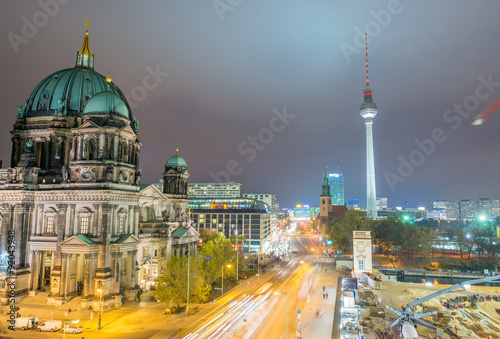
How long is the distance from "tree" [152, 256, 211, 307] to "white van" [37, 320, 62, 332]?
13903mm

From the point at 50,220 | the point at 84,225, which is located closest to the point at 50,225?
the point at 50,220

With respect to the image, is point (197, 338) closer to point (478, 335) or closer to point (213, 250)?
point (213, 250)

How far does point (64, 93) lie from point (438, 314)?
80748 millimetres

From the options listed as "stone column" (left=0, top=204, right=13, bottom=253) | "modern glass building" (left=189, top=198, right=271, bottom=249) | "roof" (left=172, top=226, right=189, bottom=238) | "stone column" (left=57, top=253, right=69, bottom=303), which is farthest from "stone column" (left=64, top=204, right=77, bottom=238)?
"modern glass building" (left=189, top=198, right=271, bottom=249)

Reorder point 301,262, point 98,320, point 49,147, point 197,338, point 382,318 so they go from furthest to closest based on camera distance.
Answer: point 301,262, point 49,147, point 382,318, point 98,320, point 197,338

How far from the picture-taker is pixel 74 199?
2237 inches

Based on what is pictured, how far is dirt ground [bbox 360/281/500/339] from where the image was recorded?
48625 millimetres

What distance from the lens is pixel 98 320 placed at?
48.0m

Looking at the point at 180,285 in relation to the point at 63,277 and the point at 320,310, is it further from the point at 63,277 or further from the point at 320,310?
the point at 320,310

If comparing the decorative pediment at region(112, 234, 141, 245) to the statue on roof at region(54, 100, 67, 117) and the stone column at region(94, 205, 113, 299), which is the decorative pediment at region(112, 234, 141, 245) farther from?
the statue on roof at region(54, 100, 67, 117)

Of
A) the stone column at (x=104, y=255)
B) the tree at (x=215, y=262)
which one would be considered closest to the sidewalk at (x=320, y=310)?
the tree at (x=215, y=262)

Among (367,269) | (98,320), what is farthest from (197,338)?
(367,269)

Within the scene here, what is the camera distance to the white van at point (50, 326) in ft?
144

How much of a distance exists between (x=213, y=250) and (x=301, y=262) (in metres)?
52.6
